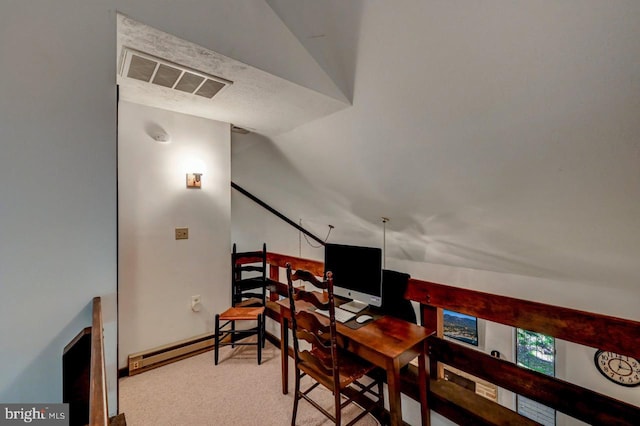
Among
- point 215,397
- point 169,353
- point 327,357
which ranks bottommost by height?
point 215,397

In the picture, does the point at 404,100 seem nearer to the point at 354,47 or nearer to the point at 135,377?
the point at 354,47

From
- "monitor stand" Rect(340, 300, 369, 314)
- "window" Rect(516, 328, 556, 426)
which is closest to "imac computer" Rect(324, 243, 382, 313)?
"monitor stand" Rect(340, 300, 369, 314)

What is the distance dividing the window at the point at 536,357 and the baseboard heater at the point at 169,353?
4421mm

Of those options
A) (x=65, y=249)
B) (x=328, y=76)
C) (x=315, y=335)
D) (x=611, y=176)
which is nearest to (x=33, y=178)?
(x=65, y=249)

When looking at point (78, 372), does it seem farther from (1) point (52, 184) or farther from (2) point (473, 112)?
(2) point (473, 112)

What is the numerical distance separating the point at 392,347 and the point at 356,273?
61 cm

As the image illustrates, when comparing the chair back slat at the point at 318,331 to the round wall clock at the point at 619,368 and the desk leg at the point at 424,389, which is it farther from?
the round wall clock at the point at 619,368

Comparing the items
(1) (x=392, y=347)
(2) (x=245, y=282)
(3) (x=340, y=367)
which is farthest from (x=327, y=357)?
(2) (x=245, y=282)

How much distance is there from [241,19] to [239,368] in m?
2.77

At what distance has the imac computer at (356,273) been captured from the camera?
1913 millimetres

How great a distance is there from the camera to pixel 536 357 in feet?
14.0

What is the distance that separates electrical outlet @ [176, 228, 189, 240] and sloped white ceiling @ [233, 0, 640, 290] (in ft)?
4.66

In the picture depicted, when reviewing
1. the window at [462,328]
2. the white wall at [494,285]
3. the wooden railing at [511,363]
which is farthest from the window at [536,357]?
the wooden railing at [511,363]

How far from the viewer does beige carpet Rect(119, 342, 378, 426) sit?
6.30 feet
